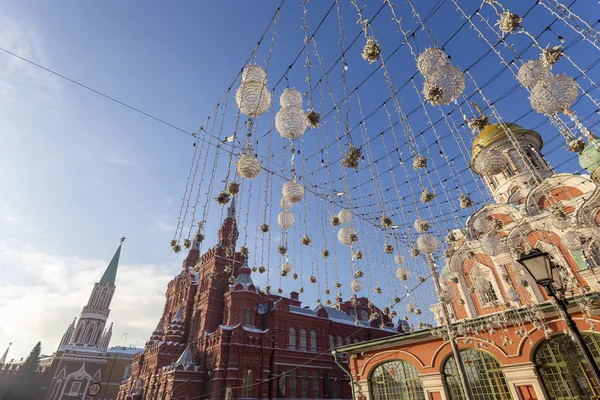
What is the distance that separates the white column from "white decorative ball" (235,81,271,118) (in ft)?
42.3

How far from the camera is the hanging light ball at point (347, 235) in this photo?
31.5 feet

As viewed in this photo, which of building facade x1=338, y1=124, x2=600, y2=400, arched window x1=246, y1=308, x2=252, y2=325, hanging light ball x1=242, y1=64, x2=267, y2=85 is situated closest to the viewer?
hanging light ball x1=242, y1=64, x2=267, y2=85

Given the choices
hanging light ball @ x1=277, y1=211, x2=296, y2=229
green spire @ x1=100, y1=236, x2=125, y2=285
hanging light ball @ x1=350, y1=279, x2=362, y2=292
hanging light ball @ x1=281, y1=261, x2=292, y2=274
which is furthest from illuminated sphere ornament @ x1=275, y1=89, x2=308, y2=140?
green spire @ x1=100, y1=236, x2=125, y2=285

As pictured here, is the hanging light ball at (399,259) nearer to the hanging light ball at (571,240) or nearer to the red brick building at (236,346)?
the hanging light ball at (571,240)

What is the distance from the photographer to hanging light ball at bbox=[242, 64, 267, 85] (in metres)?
6.12

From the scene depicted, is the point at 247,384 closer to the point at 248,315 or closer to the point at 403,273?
the point at 248,315

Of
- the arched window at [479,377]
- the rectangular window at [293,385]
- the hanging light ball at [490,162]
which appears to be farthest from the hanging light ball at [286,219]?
the rectangular window at [293,385]

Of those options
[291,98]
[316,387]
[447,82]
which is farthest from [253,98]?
[316,387]

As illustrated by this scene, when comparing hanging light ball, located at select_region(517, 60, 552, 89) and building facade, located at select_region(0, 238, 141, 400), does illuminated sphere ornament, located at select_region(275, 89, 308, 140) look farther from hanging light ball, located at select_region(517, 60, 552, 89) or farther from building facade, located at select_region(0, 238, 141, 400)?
building facade, located at select_region(0, 238, 141, 400)

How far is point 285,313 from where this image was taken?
32312 millimetres

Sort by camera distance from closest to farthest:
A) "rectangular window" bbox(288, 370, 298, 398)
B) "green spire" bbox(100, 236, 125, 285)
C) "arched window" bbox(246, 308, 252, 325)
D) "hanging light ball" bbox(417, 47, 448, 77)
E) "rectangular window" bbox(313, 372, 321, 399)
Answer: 1. "hanging light ball" bbox(417, 47, 448, 77)
2. "rectangular window" bbox(288, 370, 298, 398)
3. "rectangular window" bbox(313, 372, 321, 399)
4. "arched window" bbox(246, 308, 252, 325)
5. "green spire" bbox(100, 236, 125, 285)

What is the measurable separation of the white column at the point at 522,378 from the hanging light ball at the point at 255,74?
13.3 meters

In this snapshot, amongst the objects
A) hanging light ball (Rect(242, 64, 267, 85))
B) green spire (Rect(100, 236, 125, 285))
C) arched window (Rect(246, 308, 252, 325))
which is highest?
green spire (Rect(100, 236, 125, 285))

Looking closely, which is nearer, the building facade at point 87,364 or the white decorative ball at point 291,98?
the white decorative ball at point 291,98
